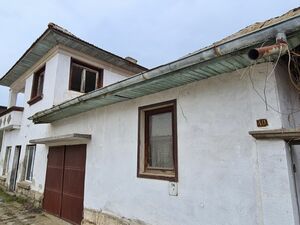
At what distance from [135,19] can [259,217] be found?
18.4 m

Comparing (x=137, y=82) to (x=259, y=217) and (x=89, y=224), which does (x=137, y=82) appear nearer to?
(x=259, y=217)

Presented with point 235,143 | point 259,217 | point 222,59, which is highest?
point 222,59

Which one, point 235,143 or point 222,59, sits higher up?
point 222,59

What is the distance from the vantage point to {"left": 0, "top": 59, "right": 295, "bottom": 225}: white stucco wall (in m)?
2.67

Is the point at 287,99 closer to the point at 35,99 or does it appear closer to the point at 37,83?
the point at 35,99

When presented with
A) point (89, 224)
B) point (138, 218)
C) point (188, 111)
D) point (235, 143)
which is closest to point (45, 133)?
point (89, 224)

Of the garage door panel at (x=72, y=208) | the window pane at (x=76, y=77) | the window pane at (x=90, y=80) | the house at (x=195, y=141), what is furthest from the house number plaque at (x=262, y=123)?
the window pane at (x=90, y=80)

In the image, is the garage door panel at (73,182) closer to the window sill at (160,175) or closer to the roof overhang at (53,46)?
the window sill at (160,175)

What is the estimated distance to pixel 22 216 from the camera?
22.2 feet

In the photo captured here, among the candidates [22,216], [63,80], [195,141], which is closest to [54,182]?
[22,216]

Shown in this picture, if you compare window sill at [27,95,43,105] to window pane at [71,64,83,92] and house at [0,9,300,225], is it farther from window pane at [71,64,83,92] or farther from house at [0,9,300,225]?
house at [0,9,300,225]

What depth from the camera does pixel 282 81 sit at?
117 inches

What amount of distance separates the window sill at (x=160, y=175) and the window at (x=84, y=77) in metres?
5.91

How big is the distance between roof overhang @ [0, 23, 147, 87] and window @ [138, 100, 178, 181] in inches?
213
